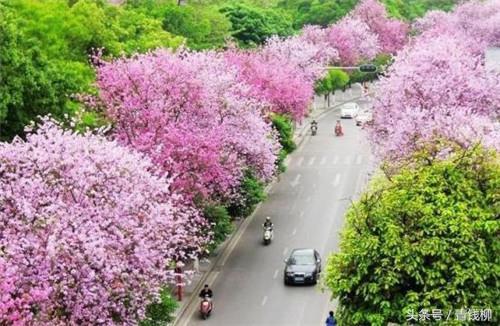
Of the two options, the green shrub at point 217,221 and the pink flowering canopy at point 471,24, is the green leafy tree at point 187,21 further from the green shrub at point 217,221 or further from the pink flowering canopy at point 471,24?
the green shrub at point 217,221

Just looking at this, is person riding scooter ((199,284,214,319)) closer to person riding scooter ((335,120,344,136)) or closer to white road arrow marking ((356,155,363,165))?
white road arrow marking ((356,155,363,165))

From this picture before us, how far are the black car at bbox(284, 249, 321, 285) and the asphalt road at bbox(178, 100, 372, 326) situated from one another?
1.19 feet

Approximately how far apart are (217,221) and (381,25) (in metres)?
75.1

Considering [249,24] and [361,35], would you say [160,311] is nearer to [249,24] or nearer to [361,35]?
[249,24]

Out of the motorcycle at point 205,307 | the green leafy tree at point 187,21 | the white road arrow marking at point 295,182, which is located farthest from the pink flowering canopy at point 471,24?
the motorcycle at point 205,307

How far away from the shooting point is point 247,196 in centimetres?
4591

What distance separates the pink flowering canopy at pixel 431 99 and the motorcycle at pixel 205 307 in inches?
403

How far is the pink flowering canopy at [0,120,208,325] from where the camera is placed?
2370 centimetres

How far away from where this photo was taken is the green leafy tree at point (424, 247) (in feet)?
70.5

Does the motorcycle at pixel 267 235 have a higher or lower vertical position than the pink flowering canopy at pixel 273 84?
lower

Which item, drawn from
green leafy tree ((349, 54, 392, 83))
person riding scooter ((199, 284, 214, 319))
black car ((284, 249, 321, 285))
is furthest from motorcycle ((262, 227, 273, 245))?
green leafy tree ((349, 54, 392, 83))

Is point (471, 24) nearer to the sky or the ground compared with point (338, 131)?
nearer to the sky

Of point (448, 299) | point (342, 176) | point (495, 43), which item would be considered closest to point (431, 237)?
point (448, 299)

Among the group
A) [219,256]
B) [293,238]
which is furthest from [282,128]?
[219,256]
